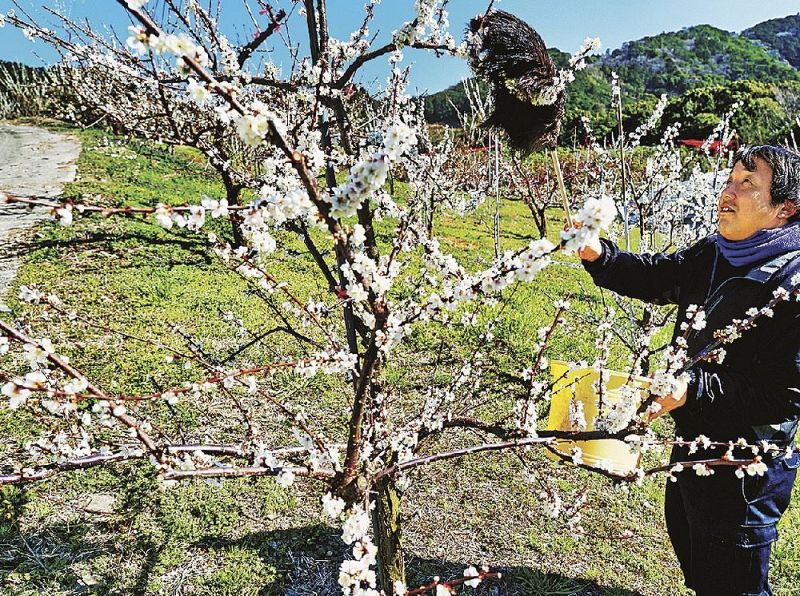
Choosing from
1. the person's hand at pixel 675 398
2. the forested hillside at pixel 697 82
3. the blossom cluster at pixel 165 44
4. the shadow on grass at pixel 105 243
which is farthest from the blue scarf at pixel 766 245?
the forested hillside at pixel 697 82

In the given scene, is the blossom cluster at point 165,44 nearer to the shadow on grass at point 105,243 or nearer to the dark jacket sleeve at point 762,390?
the dark jacket sleeve at point 762,390

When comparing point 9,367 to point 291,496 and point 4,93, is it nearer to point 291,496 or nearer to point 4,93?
point 291,496

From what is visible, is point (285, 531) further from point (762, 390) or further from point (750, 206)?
point (750, 206)

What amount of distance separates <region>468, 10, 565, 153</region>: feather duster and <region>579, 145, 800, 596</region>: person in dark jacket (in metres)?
0.60

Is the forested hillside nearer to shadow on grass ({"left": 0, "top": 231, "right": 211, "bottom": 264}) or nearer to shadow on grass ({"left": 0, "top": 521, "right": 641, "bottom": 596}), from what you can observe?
shadow on grass ({"left": 0, "top": 231, "right": 211, "bottom": 264})

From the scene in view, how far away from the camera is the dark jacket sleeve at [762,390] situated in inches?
66.6

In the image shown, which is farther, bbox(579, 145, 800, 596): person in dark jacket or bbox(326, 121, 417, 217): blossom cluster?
bbox(579, 145, 800, 596): person in dark jacket

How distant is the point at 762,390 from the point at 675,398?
333 mm

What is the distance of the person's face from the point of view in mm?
1832

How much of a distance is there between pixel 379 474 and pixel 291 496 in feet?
5.70

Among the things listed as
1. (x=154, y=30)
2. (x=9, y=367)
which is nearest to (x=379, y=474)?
(x=154, y=30)

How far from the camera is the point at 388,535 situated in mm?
2018

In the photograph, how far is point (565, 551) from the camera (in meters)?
2.81

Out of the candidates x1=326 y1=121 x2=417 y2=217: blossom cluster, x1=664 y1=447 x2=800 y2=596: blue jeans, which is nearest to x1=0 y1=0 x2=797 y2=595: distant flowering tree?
x1=326 y1=121 x2=417 y2=217: blossom cluster
